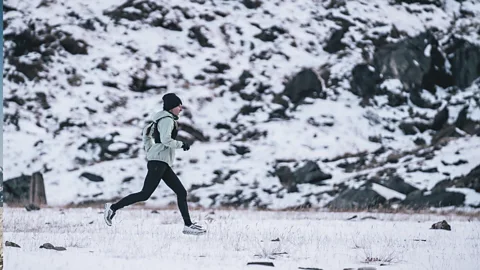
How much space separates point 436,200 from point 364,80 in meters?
16.2

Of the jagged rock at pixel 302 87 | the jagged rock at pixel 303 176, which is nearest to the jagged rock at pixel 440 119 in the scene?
the jagged rock at pixel 302 87

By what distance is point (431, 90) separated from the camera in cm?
3488

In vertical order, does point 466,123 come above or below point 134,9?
below

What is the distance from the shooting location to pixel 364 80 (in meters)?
34.9

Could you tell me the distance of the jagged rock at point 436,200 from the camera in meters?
19.4

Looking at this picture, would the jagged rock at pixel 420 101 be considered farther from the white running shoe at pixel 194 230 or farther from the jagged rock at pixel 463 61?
the white running shoe at pixel 194 230

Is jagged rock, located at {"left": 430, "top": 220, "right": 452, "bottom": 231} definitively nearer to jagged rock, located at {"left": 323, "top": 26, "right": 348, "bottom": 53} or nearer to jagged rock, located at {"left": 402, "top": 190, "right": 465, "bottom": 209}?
jagged rock, located at {"left": 402, "top": 190, "right": 465, "bottom": 209}

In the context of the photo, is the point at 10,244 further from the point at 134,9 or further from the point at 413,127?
the point at 134,9

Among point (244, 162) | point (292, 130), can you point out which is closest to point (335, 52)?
point (292, 130)

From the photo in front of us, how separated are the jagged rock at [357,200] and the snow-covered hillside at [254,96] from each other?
0.37ft

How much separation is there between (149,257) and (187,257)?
401 millimetres

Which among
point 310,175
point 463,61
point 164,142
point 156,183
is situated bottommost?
point 310,175

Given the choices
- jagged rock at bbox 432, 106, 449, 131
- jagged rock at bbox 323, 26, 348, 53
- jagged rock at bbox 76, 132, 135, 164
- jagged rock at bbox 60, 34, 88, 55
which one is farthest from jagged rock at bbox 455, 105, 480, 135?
jagged rock at bbox 60, 34, 88, 55

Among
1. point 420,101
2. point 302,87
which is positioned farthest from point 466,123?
point 302,87
